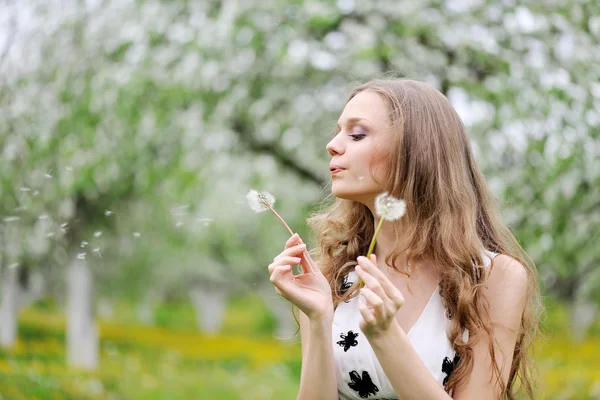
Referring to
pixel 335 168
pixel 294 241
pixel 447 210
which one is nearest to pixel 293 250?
pixel 294 241

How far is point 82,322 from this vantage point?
13.4 m

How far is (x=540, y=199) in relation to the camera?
5.41 metres

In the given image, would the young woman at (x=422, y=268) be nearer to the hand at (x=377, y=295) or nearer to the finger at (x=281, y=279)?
the finger at (x=281, y=279)

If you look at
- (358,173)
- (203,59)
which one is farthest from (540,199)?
(358,173)

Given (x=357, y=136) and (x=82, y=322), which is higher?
(x=82, y=322)

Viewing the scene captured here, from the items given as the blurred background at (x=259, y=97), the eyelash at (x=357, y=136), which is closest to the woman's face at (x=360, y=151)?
the eyelash at (x=357, y=136)

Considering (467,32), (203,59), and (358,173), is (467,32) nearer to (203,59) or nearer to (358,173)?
(203,59)

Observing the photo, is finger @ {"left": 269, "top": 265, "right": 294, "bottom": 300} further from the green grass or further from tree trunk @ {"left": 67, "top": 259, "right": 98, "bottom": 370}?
tree trunk @ {"left": 67, "top": 259, "right": 98, "bottom": 370}

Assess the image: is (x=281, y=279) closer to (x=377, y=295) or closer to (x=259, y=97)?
(x=377, y=295)

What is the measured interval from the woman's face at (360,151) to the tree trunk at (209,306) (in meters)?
27.8

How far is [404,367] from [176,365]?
14.1 meters

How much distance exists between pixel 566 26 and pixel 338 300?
421cm

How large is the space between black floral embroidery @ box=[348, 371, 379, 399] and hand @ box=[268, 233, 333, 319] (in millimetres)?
224

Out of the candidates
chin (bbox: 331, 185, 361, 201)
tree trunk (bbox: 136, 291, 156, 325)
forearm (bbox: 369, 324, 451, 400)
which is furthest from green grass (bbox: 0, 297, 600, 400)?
chin (bbox: 331, 185, 361, 201)
